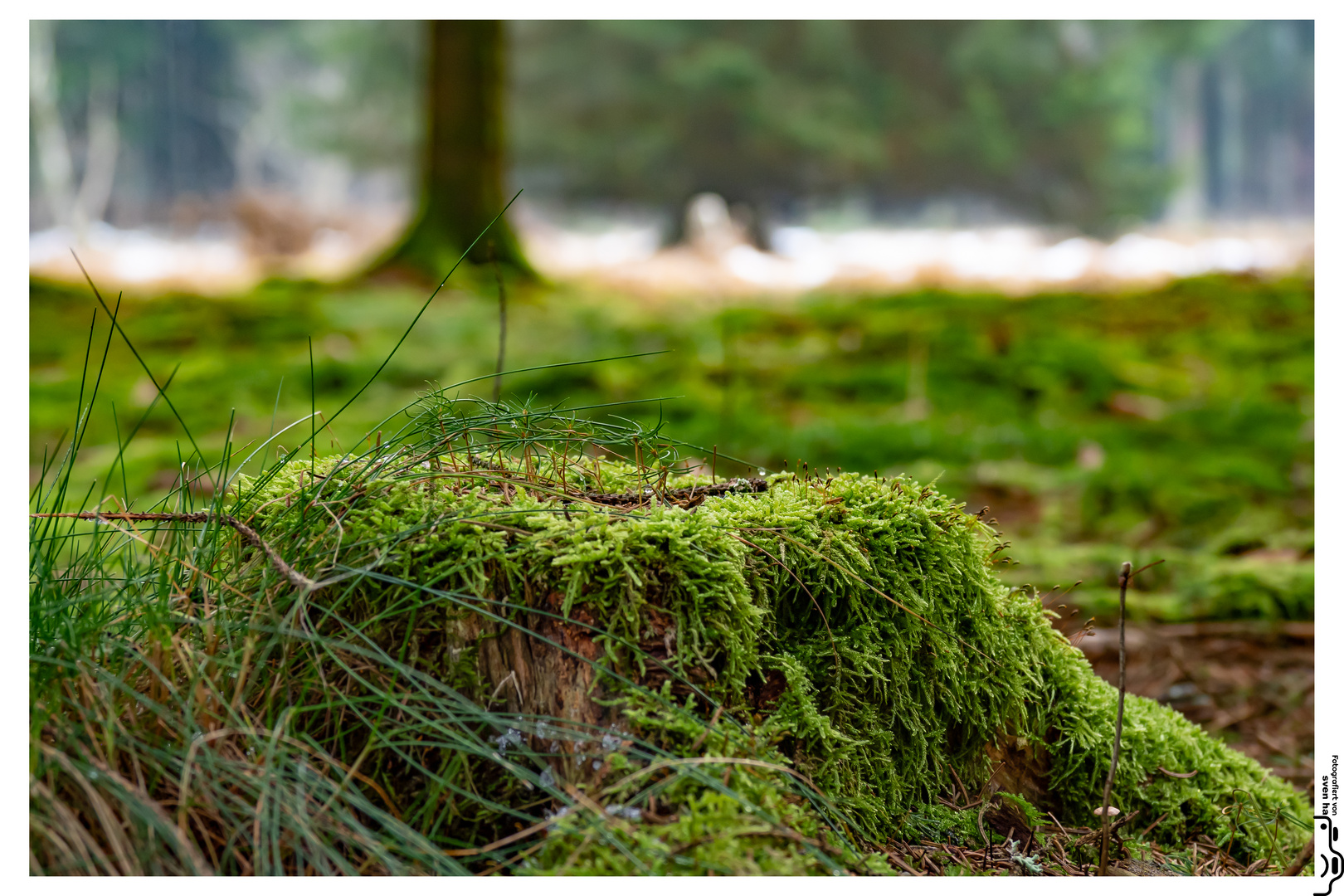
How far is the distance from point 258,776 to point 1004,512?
435cm

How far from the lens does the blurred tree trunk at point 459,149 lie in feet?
30.7

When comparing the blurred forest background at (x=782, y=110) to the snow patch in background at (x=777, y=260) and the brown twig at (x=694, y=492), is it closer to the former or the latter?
the snow patch in background at (x=777, y=260)

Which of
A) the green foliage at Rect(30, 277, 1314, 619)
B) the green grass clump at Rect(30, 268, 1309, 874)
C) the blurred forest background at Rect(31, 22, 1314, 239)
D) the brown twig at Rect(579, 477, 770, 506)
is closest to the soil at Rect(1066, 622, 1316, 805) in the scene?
the green foliage at Rect(30, 277, 1314, 619)

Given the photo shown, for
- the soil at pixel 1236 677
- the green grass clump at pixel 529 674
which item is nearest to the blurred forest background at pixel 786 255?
the soil at pixel 1236 677

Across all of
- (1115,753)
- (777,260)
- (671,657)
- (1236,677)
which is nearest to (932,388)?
(1236,677)

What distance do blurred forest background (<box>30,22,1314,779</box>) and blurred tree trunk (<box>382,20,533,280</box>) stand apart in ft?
1.12

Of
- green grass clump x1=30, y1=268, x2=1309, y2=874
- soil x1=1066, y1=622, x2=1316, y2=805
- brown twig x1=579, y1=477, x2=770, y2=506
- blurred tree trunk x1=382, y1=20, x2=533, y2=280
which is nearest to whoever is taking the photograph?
green grass clump x1=30, y1=268, x2=1309, y2=874

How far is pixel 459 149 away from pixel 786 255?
→ 665cm

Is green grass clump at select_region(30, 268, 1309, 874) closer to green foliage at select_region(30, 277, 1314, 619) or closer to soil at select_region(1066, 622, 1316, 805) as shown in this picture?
soil at select_region(1066, 622, 1316, 805)

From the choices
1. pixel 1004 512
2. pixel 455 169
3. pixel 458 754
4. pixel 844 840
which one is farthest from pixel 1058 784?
pixel 455 169

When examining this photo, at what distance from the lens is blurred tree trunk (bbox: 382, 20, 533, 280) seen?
9.36 metres

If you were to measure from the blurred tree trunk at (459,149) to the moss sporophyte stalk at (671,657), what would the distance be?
807 centimetres

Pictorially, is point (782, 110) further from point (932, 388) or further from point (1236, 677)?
point (1236, 677)

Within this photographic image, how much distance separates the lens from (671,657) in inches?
51.8
